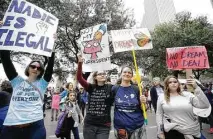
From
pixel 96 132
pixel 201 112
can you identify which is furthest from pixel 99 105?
pixel 201 112

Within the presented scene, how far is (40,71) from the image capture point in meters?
4.44

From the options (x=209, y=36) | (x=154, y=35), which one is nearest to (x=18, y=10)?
(x=209, y=36)

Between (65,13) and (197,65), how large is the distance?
70.4 feet

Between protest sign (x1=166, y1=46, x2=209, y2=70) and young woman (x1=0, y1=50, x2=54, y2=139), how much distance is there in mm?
4055

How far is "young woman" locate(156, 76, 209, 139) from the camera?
16.2 ft

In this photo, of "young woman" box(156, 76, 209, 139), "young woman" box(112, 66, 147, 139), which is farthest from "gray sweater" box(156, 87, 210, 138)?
"young woman" box(112, 66, 147, 139)

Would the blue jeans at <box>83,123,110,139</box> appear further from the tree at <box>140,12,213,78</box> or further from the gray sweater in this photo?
the tree at <box>140,12,213,78</box>

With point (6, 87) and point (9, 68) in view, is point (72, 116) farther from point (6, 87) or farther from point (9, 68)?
point (9, 68)

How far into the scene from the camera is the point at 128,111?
5.11 meters

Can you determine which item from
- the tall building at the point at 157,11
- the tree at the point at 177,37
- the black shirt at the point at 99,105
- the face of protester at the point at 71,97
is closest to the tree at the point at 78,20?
the tree at the point at 177,37

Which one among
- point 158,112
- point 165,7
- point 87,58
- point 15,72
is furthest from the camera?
point 165,7

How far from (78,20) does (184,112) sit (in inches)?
970

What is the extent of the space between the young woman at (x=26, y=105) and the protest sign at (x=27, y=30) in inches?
14.0

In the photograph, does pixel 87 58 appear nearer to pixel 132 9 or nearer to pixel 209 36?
pixel 132 9
